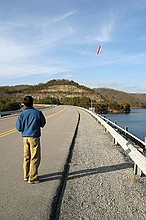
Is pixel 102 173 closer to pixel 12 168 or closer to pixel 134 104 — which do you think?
pixel 12 168

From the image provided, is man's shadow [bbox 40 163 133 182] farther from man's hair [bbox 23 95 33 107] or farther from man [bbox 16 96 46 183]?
man's hair [bbox 23 95 33 107]

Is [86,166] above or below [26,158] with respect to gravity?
below

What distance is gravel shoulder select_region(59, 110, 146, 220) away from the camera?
4598 millimetres

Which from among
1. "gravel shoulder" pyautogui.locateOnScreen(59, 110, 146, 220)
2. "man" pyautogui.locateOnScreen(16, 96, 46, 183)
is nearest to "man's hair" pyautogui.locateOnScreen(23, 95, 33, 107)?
"man" pyautogui.locateOnScreen(16, 96, 46, 183)

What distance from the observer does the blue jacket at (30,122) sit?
6172 mm

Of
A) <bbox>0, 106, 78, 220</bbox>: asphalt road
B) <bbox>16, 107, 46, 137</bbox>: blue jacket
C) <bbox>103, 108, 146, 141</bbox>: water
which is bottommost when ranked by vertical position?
<bbox>103, 108, 146, 141</bbox>: water

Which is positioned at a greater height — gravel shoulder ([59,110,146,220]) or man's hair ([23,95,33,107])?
man's hair ([23,95,33,107])

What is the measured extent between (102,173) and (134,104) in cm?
15497

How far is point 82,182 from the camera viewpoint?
20.7ft

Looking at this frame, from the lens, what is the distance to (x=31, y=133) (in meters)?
6.15

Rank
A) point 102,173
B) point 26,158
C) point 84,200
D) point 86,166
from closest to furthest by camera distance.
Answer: point 84,200, point 26,158, point 102,173, point 86,166

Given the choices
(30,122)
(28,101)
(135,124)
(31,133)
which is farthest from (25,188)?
(135,124)

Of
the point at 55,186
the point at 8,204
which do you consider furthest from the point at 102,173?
the point at 8,204

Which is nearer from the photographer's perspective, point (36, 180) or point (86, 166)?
point (36, 180)
